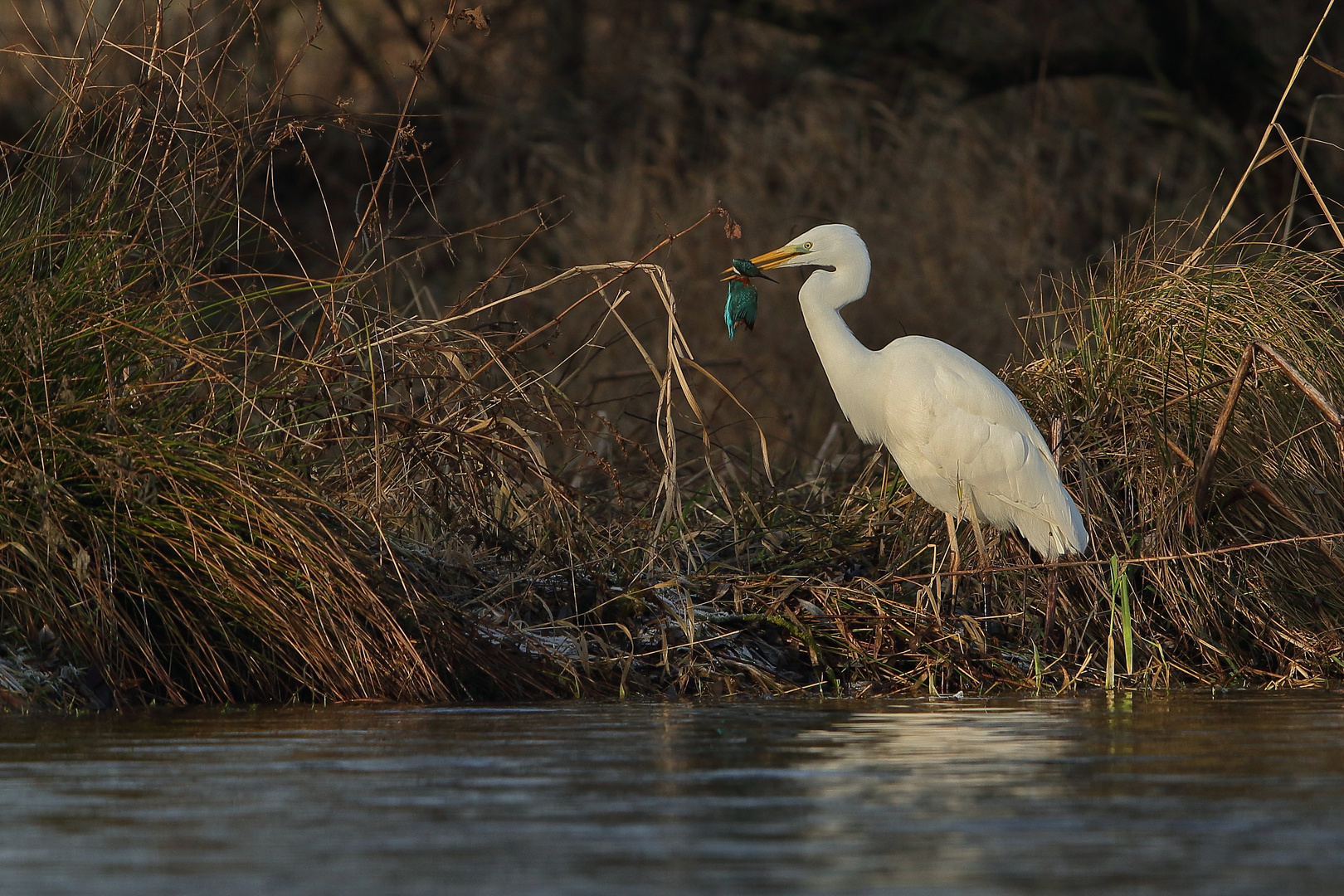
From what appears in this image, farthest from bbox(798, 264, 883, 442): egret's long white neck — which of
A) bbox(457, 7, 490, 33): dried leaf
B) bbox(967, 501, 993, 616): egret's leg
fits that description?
bbox(457, 7, 490, 33): dried leaf

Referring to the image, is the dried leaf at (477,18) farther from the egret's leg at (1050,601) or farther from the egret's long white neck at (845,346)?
the egret's leg at (1050,601)

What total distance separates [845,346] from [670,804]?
370 cm

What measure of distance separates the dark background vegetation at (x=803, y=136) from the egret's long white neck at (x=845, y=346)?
11.2 ft

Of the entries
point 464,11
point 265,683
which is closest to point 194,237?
point 464,11

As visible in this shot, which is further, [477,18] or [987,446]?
[987,446]

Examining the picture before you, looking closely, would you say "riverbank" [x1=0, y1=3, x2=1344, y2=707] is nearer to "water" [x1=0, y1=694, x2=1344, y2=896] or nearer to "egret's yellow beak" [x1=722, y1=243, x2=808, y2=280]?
"water" [x1=0, y1=694, x2=1344, y2=896]

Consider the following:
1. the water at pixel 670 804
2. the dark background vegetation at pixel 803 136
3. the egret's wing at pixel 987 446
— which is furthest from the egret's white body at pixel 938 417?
the dark background vegetation at pixel 803 136

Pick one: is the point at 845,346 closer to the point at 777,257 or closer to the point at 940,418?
the point at 777,257

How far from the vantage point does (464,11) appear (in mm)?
5438

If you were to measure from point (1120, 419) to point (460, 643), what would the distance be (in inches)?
103

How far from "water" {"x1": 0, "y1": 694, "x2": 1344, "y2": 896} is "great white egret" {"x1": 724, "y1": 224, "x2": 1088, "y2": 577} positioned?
4.81 ft

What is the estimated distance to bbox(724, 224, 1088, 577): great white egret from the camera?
6105 mm

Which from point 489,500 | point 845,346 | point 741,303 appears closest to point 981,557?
point 845,346

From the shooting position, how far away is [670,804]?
3.23 m
